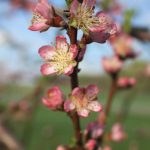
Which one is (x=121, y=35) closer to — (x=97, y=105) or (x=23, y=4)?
(x=97, y=105)

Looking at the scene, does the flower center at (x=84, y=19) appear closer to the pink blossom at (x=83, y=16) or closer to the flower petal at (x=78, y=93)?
the pink blossom at (x=83, y=16)

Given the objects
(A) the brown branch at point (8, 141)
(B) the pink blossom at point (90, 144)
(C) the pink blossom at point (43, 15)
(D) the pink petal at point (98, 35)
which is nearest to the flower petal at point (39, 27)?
(C) the pink blossom at point (43, 15)

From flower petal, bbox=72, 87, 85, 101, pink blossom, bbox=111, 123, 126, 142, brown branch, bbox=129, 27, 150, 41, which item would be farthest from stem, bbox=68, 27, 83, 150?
brown branch, bbox=129, 27, 150, 41

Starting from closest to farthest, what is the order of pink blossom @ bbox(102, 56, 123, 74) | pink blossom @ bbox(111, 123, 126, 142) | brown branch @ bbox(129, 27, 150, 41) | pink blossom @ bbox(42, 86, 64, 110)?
pink blossom @ bbox(42, 86, 64, 110)
pink blossom @ bbox(111, 123, 126, 142)
pink blossom @ bbox(102, 56, 123, 74)
brown branch @ bbox(129, 27, 150, 41)

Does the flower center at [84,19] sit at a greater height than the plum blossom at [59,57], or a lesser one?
greater

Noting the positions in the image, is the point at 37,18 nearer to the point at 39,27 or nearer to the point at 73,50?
the point at 39,27

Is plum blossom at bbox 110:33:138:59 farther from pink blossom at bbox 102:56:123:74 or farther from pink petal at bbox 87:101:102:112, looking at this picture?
pink petal at bbox 87:101:102:112
